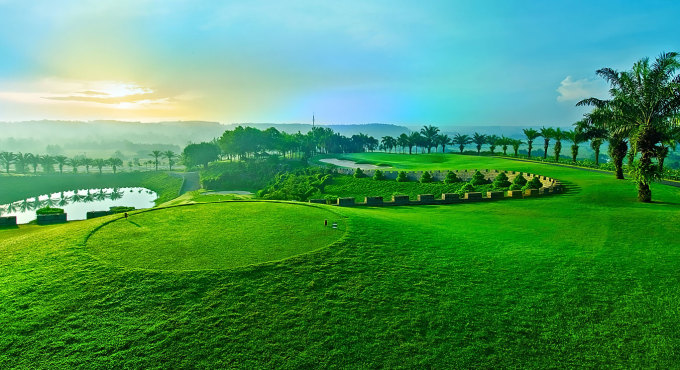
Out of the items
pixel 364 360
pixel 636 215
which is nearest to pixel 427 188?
pixel 636 215

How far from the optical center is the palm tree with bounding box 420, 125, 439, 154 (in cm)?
11488

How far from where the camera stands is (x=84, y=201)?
8219cm

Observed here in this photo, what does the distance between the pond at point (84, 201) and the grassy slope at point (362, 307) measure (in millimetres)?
66414

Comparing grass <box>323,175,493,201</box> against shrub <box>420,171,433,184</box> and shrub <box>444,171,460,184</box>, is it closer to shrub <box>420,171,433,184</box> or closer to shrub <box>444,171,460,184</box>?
shrub <box>444,171,460,184</box>

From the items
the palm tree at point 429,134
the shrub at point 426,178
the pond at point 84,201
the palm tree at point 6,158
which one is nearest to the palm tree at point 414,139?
the palm tree at point 429,134

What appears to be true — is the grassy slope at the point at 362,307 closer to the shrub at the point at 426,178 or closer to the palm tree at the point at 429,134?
the shrub at the point at 426,178

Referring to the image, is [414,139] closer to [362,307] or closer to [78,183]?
[78,183]

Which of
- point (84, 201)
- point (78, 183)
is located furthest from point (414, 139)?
point (78, 183)

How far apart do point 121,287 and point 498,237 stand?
522 inches

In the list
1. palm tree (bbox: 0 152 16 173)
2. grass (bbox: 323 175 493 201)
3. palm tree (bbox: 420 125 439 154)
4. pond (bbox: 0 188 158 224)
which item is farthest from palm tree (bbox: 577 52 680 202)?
palm tree (bbox: 0 152 16 173)

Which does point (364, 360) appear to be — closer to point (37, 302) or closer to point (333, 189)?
point (37, 302)

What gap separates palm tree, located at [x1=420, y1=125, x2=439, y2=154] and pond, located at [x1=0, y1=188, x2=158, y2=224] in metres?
80.9

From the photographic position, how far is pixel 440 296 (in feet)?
30.6

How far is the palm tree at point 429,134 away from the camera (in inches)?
4523
